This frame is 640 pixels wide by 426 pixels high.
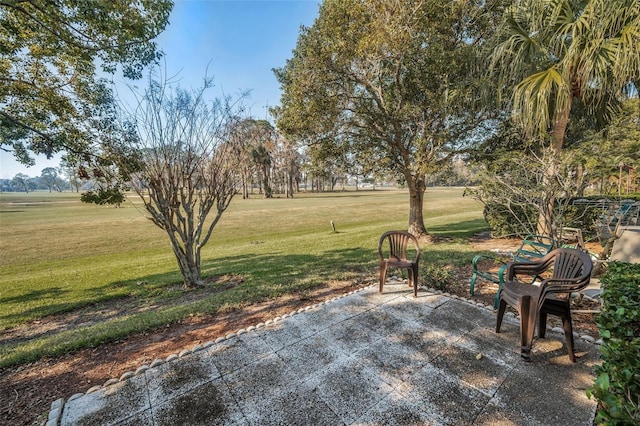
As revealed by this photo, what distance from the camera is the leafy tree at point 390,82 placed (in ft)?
18.8

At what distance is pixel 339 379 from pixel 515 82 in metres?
5.87

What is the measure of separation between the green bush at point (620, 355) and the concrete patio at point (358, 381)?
64 centimetres

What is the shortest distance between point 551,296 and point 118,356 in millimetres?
4638

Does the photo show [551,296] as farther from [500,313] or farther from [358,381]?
[358,381]

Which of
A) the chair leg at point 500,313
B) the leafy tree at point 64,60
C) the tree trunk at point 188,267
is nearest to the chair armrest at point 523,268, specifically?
the chair leg at point 500,313

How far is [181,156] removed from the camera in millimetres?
5375

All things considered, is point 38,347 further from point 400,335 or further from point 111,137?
point 400,335

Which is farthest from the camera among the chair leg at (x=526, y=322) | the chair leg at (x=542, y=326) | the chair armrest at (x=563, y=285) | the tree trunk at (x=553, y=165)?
the tree trunk at (x=553, y=165)

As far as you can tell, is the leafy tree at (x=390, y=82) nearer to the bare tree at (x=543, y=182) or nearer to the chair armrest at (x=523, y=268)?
the bare tree at (x=543, y=182)

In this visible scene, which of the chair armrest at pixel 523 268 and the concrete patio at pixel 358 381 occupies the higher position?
the chair armrest at pixel 523 268

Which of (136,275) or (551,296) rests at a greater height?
(551,296)

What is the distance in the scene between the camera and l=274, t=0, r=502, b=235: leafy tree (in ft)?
18.8

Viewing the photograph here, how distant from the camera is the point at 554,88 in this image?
169 inches

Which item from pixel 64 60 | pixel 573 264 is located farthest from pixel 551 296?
pixel 64 60
